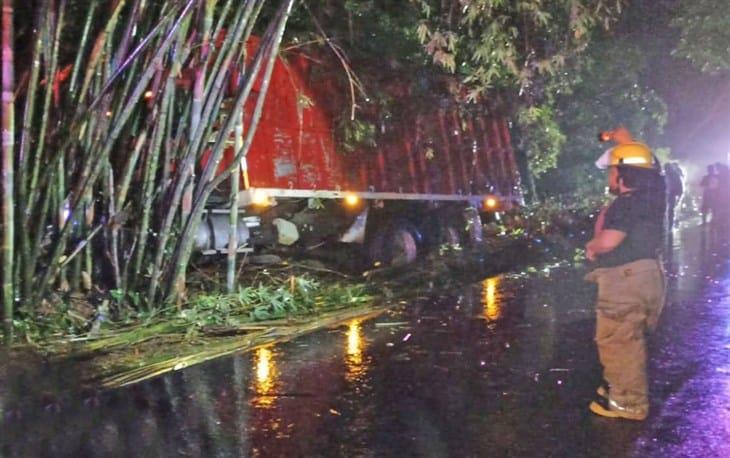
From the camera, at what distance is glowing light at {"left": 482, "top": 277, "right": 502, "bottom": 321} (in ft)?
26.2

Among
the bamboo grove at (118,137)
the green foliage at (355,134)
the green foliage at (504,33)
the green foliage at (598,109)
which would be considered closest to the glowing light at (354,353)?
the bamboo grove at (118,137)

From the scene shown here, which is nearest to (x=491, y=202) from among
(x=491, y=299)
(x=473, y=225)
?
(x=473, y=225)

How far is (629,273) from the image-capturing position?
459 centimetres

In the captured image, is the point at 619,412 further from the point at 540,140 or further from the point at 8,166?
the point at 540,140

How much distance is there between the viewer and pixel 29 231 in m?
6.82

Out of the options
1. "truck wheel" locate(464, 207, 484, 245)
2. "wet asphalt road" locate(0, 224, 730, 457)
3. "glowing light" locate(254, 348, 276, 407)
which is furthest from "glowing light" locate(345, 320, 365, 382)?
"truck wheel" locate(464, 207, 484, 245)

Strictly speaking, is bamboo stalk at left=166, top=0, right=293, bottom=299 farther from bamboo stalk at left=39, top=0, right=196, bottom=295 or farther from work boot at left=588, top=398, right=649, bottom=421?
work boot at left=588, top=398, right=649, bottom=421

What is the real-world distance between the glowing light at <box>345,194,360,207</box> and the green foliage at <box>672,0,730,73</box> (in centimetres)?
716

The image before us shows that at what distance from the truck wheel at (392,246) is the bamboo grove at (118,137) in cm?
452

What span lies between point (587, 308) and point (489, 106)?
20.3 ft

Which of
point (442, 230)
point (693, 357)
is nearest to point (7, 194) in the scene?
point (693, 357)

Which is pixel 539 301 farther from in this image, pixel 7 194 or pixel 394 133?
pixel 7 194

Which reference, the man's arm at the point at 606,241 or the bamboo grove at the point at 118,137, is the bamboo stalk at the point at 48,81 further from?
the man's arm at the point at 606,241

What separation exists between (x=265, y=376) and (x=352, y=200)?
5.80m
